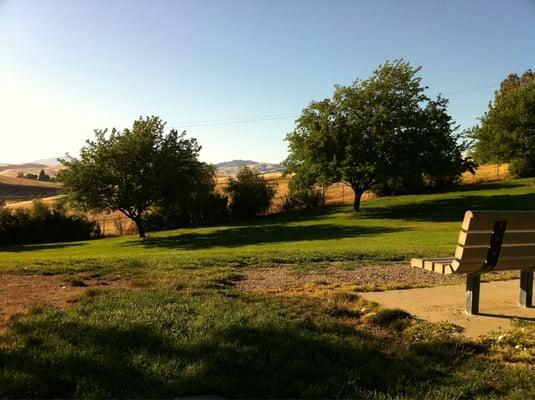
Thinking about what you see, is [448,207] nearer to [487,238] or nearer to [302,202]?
[302,202]

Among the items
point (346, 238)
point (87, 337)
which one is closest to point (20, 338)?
point (87, 337)

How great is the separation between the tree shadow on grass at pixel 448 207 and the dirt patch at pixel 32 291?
2536 centimetres

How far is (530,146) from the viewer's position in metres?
34.9

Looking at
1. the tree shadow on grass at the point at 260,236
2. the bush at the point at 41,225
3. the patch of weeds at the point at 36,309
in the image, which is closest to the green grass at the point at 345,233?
the tree shadow on grass at the point at 260,236

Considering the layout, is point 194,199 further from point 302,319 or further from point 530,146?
point 302,319

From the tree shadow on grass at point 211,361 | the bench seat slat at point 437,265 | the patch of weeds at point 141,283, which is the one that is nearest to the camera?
the tree shadow on grass at point 211,361

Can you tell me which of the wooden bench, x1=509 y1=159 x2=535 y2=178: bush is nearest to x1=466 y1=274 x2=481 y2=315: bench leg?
the wooden bench

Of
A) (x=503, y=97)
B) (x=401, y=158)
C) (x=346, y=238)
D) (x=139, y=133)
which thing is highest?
(x=503, y=97)

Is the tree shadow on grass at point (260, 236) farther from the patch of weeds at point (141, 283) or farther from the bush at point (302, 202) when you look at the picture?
the patch of weeds at point (141, 283)

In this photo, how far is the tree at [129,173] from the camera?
30.7 metres

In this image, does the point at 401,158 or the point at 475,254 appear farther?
the point at 401,158

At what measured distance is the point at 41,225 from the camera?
3594 centimetres

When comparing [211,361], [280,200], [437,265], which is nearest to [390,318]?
[437,265]

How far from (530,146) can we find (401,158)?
9.38m
